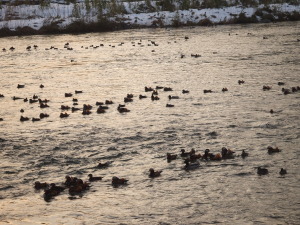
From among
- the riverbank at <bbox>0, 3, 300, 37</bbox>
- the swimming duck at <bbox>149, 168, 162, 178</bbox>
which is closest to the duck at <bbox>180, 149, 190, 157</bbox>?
the swimming duck at <bbox>149, 168, 162, 178</bbox>

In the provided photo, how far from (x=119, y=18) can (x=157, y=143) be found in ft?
119

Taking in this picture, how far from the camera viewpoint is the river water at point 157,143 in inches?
276

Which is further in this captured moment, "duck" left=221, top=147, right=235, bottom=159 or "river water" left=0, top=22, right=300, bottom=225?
"duck" left=221, top=147, right=235, bottom=159

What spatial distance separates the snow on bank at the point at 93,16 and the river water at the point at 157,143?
75.9ft

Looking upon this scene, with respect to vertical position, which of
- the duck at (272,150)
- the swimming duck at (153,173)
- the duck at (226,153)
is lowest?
the swimming duck at (153,173)

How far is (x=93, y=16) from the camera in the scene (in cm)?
4566

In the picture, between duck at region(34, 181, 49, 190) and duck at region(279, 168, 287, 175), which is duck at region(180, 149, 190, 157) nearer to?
duck at region(279, 168, 287, 175)

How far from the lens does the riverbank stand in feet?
141

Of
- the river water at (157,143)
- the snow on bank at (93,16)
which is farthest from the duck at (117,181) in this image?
the snow on bank at (93,16)

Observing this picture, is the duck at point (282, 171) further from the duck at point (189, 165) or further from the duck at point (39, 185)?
the duck at point (39, 185)

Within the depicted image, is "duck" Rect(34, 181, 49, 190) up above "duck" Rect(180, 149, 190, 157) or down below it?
below

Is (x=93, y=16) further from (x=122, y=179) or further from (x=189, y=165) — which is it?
(x=122, y=179)

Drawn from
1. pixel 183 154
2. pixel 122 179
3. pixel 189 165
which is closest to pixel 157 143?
pixel 183 154

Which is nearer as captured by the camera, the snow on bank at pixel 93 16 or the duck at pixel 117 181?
the duck at pixel 117 181
